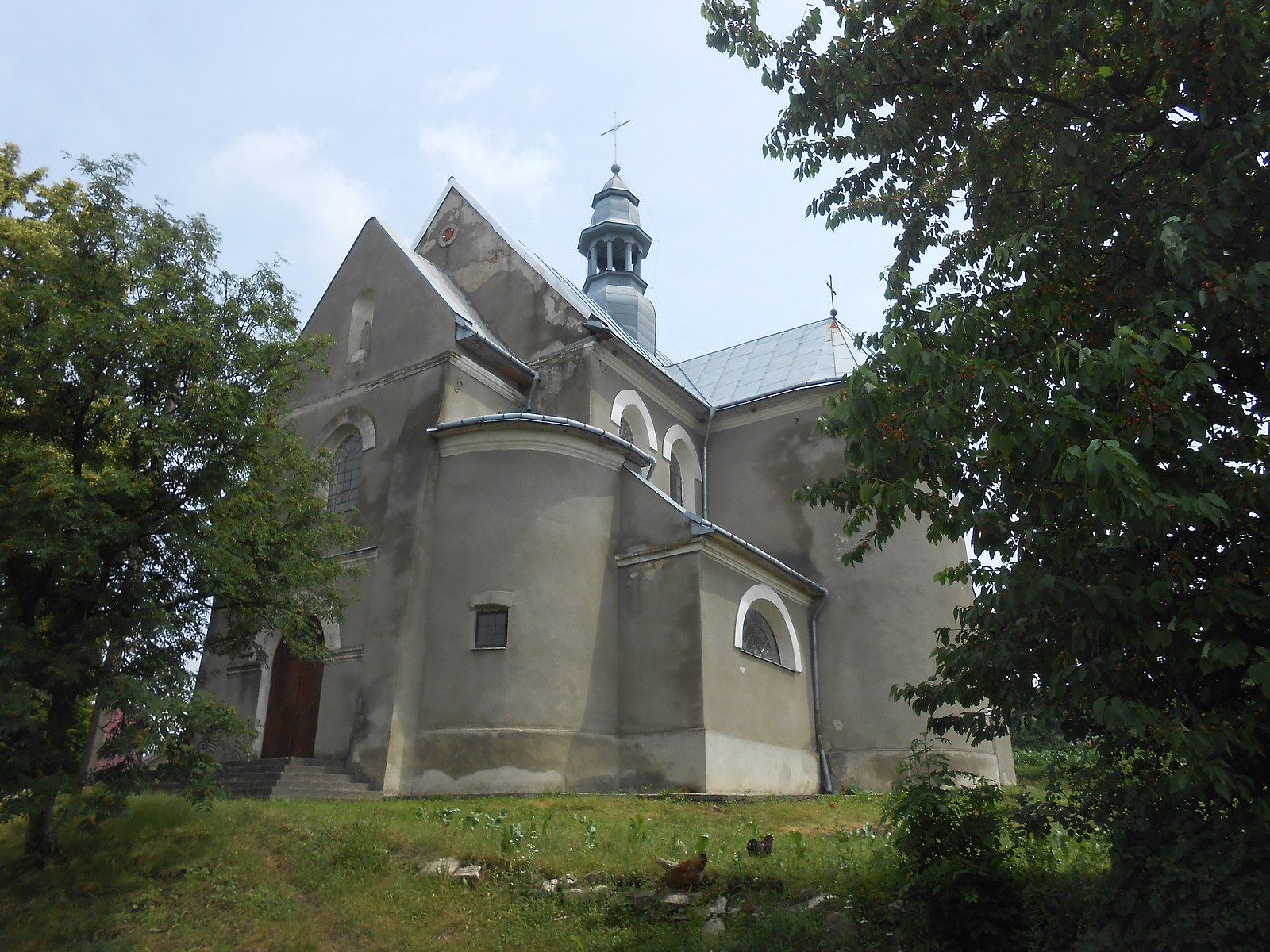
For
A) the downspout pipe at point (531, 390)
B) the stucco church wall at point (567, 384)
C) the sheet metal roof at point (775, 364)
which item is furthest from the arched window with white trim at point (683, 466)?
the downspout pipe at point (531, 390)

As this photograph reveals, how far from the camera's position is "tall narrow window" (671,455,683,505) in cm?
1994

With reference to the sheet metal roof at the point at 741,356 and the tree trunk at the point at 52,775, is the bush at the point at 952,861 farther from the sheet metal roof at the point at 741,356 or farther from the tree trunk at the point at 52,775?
the sheet metal roof at the point at 741,356

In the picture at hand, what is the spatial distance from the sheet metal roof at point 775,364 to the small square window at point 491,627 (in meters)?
8.29

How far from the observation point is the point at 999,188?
7.74 metres

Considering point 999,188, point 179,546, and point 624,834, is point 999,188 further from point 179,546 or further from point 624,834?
point 179,546

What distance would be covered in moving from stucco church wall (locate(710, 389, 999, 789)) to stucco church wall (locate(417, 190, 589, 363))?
486cm

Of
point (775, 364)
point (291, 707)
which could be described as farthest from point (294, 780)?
point (775, 364)

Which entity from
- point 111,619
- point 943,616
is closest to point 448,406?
point 111,619

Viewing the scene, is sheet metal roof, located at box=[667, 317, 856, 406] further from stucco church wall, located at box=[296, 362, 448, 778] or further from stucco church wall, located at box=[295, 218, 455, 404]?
stucco church wall, located at box=[296, 362, 448, 778]

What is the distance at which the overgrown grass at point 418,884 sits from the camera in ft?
23.8

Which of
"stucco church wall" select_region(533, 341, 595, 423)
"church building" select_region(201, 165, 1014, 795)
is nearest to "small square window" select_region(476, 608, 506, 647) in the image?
"church building" select_region(201, 165, 1014, 795)

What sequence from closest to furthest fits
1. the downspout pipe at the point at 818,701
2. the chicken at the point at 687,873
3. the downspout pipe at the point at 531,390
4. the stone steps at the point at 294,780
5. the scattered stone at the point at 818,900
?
the scattered stone at the point at 818,900
the chicken at the point at 687,873
the stone steps at the point at 294,780
the downspout pipe at the point at 818,701
the downspout pipe at the point at 531,390

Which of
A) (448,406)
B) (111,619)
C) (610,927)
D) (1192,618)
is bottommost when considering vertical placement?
(610,927)

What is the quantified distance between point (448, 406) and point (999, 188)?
10.3 m
